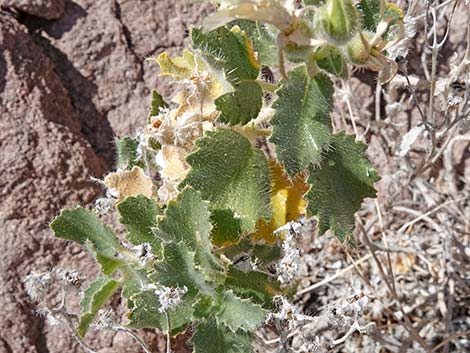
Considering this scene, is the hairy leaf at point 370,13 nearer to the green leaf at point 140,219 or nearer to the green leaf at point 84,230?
the green leaf at point 140,219

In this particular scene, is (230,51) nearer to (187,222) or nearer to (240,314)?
(187,222)

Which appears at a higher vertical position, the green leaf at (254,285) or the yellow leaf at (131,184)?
the yellow leaf at (131,184)

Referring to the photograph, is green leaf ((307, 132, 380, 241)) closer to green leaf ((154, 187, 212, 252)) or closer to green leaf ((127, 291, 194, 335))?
green leaf ((154, 187, 212, 252))

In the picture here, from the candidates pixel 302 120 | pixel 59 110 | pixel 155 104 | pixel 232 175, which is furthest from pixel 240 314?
pixel 59 110

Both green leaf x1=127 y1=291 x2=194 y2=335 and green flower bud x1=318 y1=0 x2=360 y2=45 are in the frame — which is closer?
green flower bud x1=318 y1=0 x2=360 y2=45

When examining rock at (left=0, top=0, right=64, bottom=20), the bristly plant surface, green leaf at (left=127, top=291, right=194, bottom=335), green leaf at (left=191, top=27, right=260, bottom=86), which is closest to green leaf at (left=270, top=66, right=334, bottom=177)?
the bristly plant surface

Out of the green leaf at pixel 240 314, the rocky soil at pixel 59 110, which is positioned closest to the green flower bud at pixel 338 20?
the green leaf at pixel 240 314

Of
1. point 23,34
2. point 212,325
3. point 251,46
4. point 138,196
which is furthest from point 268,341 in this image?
point 23,34
